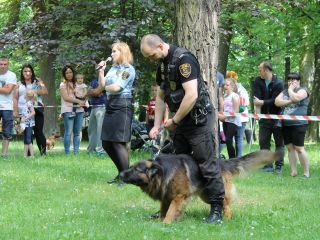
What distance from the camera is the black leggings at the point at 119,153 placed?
8000mm

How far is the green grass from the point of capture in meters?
5.29

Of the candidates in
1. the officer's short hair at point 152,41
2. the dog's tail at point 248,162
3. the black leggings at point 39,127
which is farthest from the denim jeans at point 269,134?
the officer's short hair at point 152,41

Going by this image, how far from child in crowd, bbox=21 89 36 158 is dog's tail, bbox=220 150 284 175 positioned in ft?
21.3

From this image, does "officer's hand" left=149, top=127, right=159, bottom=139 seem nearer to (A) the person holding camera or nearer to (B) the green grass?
(B) the green grass

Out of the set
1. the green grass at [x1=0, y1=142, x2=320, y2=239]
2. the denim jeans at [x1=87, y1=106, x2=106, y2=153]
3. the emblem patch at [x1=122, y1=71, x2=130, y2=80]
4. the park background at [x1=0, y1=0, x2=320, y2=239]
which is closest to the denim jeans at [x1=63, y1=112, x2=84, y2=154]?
the denim jeans at [x1=87, y1=106, x2=106, y2=153]

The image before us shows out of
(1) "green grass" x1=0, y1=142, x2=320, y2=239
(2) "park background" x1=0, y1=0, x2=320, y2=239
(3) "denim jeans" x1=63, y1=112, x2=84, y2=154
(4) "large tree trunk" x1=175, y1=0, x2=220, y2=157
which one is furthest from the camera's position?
(3) "denim jeans" x1=63, y1=112, x2=84, y2=154

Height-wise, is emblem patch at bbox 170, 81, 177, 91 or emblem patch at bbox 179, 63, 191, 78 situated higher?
emblem patch at bbox 179, 63, 191, 78

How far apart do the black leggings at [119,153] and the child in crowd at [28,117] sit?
417cm

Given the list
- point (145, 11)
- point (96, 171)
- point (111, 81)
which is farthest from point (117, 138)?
point (145, 11)

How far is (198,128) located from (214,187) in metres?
0.66

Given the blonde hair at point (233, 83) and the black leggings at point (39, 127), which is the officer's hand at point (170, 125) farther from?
the black leggings at point (39, 127)

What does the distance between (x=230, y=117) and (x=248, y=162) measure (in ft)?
16.7

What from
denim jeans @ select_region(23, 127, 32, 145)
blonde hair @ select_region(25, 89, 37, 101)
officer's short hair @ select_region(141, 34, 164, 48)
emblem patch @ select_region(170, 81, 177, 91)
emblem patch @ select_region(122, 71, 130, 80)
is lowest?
denim jeans @ select_region(23, 127, 32, 145)

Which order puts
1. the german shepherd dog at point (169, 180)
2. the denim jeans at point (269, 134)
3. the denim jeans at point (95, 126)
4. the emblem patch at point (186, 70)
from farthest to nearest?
1. the denim jeans at point (95, 126)
2. the denim jeans at point (269, 134)
3. the german shepherd dog at point (169, 180)
4. the emblem patch at point (186, 70)
